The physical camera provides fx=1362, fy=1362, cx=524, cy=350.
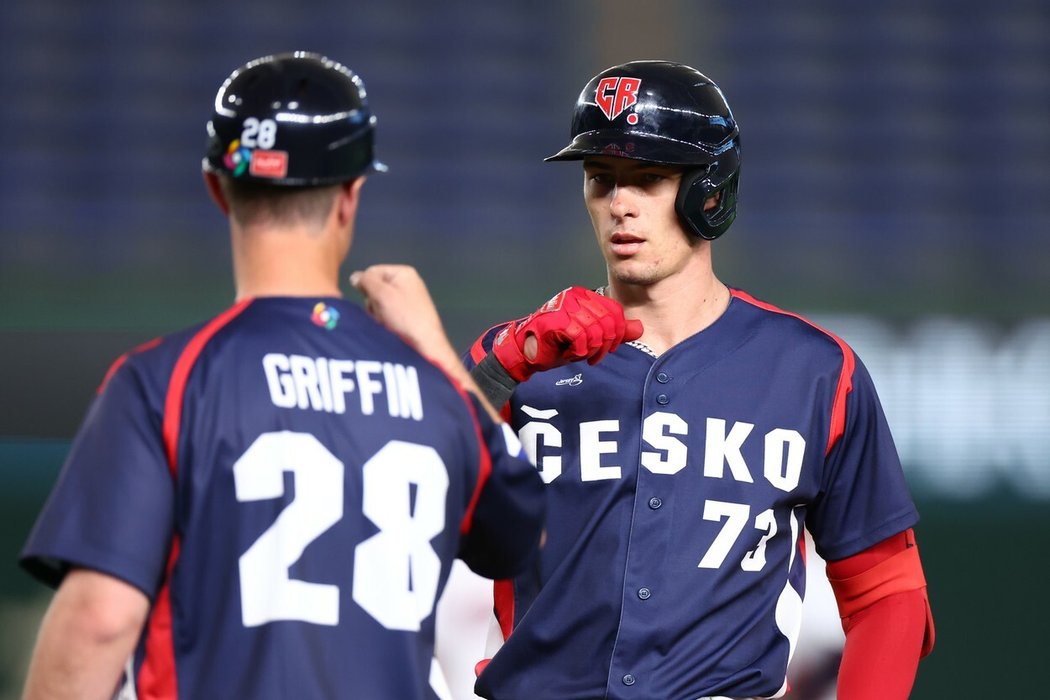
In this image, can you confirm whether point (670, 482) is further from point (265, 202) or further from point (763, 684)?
point (265, 202)

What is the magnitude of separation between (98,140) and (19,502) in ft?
12.3

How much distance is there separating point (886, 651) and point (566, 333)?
924mm

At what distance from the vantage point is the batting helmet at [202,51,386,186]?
5.88 ft

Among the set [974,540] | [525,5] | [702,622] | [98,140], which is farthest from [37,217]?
[702,622]

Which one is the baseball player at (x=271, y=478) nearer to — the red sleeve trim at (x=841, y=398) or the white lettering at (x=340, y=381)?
the white lettering at (x=340, y=381)

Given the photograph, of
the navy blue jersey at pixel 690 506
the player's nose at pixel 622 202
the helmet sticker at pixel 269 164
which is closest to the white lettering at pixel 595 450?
the navy blue jersey at pixel 690 506

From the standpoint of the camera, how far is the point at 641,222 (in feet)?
8.75

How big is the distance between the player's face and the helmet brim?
1.2 inches

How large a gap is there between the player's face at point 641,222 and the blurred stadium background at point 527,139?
3.21m

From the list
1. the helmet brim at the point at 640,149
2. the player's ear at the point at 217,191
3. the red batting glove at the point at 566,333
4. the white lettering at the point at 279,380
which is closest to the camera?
the white lettering at the point at 279,380

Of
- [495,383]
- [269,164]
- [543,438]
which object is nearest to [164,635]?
[269,164]

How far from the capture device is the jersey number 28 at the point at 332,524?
5.59ft

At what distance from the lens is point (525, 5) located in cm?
783

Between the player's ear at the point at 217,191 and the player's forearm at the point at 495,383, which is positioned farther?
the player's forearm at the point at 495,383
